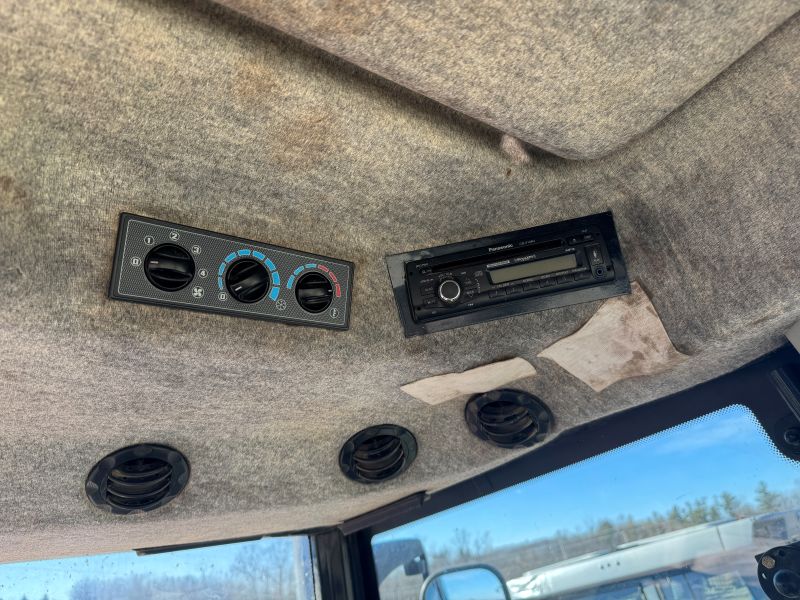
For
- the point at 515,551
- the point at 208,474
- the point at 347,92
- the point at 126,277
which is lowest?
the point at 515,551

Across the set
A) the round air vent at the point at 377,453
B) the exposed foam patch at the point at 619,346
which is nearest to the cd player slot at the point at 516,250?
the exposed foam patch at the point at 619,346

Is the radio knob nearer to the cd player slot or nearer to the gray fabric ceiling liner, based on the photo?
the cd player slot

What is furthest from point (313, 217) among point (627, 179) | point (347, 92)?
point (627, 179)

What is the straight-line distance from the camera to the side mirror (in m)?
1.67

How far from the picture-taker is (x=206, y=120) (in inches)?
31.9

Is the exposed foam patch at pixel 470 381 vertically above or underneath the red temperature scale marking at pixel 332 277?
underneath

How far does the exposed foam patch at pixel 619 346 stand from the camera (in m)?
1.18

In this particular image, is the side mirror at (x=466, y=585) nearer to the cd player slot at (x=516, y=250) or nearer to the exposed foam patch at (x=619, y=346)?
the exposed foam patch at (x=619, y=346)

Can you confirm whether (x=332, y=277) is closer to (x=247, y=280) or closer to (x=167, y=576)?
(x=247, y=280)

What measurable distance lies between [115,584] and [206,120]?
1.40 m

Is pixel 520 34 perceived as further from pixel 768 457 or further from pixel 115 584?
pixel 115 584

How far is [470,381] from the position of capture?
1358 mm

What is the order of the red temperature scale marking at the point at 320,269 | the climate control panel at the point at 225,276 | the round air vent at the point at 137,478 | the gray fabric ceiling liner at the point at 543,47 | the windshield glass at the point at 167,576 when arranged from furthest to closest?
1. the windshield glass at the point at 167,576
2. the round air vent at the point at 137,478
3. the red temperature scale marking at the point at 320,269
4. the climate control panel at the point at 225,276
5. the gray fabric ceiling liner at the point at 543,47

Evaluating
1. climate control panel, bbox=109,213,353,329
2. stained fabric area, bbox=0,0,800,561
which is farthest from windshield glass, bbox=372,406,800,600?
climate control panel, bbox=109,213,353,329
